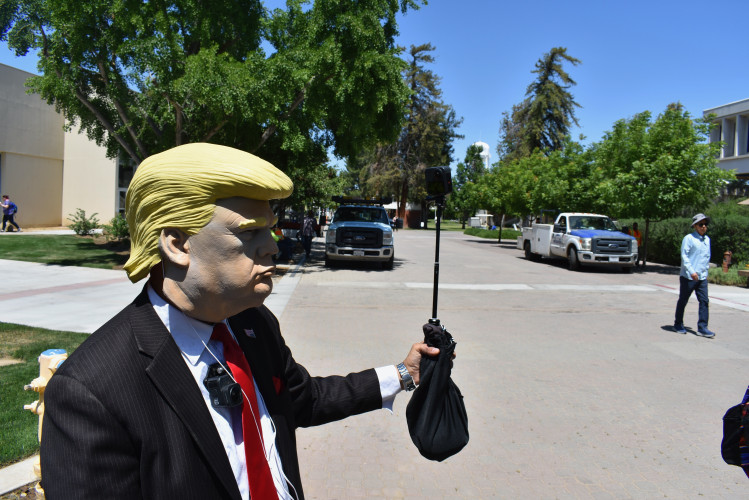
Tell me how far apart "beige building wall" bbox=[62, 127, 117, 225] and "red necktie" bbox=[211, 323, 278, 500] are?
1189 inches

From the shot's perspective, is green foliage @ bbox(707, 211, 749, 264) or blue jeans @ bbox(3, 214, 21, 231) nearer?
green foliage @ bbox(707, 211, 749, 264)

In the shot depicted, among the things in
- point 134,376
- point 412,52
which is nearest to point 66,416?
point 134,376

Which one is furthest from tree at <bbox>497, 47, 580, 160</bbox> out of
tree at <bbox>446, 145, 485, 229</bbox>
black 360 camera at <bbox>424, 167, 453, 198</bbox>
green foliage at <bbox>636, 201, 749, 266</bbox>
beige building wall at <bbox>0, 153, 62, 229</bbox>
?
black 360 camera at <bbox>424, 167, 453, 198</bbox>

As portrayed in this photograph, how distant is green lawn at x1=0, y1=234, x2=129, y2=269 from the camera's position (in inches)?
637

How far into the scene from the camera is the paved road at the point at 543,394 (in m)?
3.91

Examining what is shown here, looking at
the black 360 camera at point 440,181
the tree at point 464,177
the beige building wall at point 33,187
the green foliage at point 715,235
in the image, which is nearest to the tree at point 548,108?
the tree at point 464,177

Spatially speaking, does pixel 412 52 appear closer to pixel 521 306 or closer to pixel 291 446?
pixel 521 306

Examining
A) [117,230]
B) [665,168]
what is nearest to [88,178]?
[117,230]

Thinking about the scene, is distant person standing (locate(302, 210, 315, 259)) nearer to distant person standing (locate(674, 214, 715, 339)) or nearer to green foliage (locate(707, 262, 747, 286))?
green foliage (locate(707, 262, 747, 286))

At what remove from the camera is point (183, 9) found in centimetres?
1498

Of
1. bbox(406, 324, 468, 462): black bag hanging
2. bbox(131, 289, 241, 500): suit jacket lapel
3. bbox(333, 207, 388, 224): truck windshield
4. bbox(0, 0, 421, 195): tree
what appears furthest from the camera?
bbox(333, 207, 388, 224): truck windshield

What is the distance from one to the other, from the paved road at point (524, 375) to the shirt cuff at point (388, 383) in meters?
1.82

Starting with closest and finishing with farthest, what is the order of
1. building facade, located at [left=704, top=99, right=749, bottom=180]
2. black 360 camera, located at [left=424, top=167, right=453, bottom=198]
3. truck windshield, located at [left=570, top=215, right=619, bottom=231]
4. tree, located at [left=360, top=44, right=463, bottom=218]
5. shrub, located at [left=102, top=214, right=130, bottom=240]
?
black 360 camera, located at [left=424, top=167, right=453, bottom=198] < truck windshield, located at [left=570, top=215, right=619, bottom=231] < shrub, located at [left=102, top=214, right=130, bottom=240] < building facade, located at [left=704, top=99, right=749, bottom=180] < tree, located at [left=360, top=44, right=463, bottom=218]

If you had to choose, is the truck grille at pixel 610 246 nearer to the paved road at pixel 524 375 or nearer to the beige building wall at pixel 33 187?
the paved road at pixel 524 375
